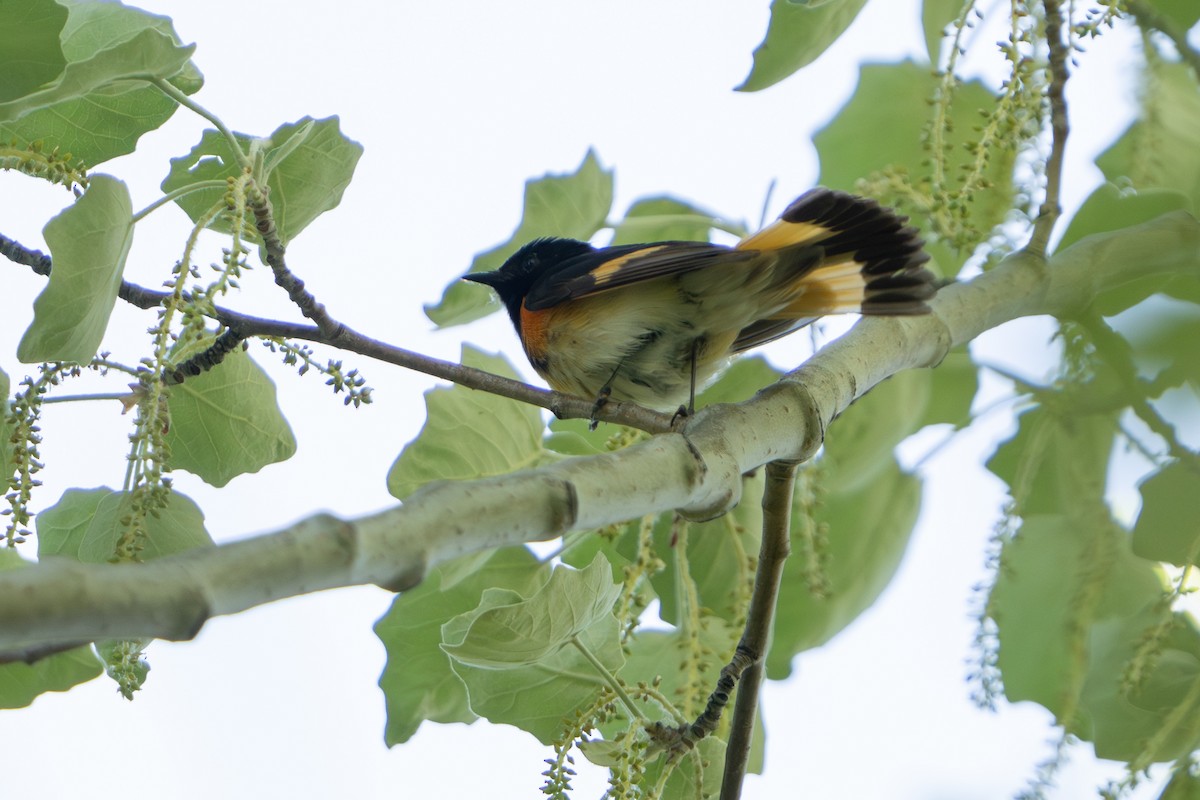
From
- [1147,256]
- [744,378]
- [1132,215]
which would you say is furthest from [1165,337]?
[744,378]

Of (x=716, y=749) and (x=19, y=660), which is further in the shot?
(x=716, y=749)

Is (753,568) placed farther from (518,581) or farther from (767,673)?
(518,581)

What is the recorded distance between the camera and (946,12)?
4.74 feet

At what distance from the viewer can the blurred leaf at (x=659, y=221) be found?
1656mm

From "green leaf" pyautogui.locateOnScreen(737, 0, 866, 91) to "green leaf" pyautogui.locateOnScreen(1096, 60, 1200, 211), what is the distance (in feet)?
1.53

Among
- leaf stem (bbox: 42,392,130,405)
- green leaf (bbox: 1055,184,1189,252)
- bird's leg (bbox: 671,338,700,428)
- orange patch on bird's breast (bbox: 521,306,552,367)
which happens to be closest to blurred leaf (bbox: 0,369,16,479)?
leaf stem (bbox: 42,392,130,405)

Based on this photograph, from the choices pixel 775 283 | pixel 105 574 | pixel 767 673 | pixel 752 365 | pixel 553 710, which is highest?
pixel 775 283

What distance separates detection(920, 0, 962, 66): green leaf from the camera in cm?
144

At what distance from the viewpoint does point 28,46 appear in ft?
3.12

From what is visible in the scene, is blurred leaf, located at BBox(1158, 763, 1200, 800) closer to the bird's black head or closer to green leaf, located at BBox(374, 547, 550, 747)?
green leaf, located at BBox(374, 547, 550, 747)

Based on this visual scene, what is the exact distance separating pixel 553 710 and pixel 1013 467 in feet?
2.40

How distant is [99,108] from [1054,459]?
125 centimetres

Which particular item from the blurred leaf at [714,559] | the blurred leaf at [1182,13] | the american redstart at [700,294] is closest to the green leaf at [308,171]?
the american redstart at [700,294]

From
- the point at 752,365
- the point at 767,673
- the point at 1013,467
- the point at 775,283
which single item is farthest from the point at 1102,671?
the point at 775,283
